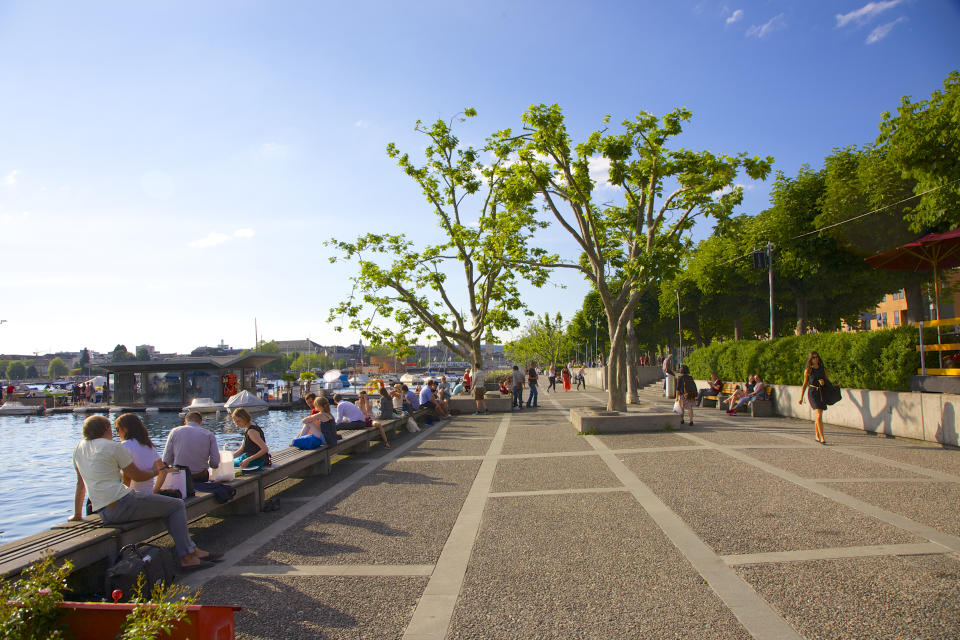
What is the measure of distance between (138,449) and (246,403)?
36.4 m

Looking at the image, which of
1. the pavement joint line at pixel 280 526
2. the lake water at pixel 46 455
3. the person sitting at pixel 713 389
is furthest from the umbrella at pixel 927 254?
the lake water at pixel 46 455

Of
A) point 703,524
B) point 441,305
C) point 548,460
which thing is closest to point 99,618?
point 703,524

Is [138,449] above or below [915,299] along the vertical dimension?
below

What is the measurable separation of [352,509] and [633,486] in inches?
143

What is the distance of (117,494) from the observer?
5492mm

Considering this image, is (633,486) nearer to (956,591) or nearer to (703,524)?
(703,524)

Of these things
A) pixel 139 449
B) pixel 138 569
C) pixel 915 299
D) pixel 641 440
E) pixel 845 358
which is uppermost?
pixel 915 299

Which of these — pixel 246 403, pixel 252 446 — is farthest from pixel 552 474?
pixel 246 403

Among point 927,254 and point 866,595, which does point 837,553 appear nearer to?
point 866,595

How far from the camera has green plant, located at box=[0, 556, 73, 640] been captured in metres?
3.06

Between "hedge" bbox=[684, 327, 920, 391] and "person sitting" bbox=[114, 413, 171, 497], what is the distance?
13079mm

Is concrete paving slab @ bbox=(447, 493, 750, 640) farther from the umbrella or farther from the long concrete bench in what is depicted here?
the umbrella

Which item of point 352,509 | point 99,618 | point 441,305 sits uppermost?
point 441,305

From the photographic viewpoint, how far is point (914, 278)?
23750 millimetres
